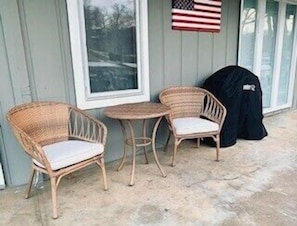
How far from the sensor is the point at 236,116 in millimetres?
3311

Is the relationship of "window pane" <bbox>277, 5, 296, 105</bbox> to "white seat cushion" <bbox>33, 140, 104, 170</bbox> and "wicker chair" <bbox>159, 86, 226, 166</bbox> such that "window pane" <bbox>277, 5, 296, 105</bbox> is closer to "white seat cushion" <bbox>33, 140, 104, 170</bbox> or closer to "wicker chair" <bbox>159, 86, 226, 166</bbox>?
"wicker chair" <bbox>159, 86, 226, 166</bbox>

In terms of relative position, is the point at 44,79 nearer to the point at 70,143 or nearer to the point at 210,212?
the point at 70,143

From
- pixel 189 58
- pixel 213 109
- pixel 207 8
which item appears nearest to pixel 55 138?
pixel 213 109

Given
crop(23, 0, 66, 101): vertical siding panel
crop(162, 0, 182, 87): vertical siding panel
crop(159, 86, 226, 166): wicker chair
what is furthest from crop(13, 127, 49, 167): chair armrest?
crop(162, 0, 182, 87): vertical siding panel

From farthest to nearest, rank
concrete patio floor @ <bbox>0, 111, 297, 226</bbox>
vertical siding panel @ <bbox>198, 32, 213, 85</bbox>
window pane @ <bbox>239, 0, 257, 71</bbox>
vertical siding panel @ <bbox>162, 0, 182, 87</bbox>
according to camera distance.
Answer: window pane @ <bbox>239, 0, 257, 71</bbox> → vertical siding panel @ <bbox>198, 32, 213, 85</bbox> → vertical siding panel @ <bbox>162, 0, 182, 87</bbox> → concrete patio floor @ <bbox>0, 111, 297, 226</bbox>

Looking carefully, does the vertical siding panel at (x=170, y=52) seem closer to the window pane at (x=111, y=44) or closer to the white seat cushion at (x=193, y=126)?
the window pane at (x=111, y=44)

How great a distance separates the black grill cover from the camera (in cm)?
327

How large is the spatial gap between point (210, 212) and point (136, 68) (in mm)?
1758

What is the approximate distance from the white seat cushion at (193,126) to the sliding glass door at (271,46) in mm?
1669

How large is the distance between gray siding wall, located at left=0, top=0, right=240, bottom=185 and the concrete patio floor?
17.3 inches

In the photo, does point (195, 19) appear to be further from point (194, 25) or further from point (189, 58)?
point (189, 58)

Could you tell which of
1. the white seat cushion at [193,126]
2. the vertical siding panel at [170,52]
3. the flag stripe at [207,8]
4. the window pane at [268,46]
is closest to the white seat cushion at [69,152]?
the white seat cushion at [193,126]

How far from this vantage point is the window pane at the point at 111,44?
2623 millimetres

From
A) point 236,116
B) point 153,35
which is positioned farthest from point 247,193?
point 153,35
